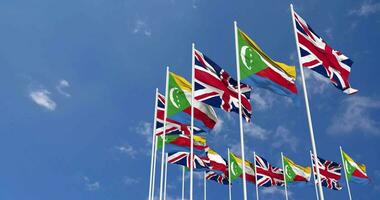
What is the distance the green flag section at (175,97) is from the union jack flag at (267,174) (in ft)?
43.8

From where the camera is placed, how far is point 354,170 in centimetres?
3588

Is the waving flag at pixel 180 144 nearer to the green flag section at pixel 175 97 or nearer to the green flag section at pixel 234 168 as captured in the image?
the green flag section at pixel 175 97

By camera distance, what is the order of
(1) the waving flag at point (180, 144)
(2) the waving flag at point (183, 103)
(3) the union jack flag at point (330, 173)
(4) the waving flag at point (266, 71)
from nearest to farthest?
(4) the waving flag at point (266, 71) → (2) the waving flag at point (183, 103) → (1) the waving flag at point (180, 144) → (3) the union jack flag at point (330, 173)


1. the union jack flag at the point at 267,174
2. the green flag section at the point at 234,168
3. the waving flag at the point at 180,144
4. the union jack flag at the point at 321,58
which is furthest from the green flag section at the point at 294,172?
the union jack flag at the point at 321,58

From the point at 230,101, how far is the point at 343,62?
5427 mm

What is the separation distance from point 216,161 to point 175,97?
10.7 m

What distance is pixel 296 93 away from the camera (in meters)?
16.0

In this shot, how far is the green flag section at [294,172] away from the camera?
34.9 meters

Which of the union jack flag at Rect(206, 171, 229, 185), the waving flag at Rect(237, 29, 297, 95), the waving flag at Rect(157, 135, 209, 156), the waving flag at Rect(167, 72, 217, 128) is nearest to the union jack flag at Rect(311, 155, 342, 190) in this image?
the union jack flag at Rect(206, 171, 229, 185)

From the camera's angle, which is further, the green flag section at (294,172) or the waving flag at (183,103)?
the green flag section at (294,172)

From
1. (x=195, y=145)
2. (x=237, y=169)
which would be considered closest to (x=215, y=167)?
(x=237, y=169)

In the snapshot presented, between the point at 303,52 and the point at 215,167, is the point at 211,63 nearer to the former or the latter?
the point at 303,52

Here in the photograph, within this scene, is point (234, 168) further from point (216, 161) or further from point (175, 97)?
point (175, 97)

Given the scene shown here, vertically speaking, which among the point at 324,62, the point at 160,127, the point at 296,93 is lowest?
the point at 296,93
